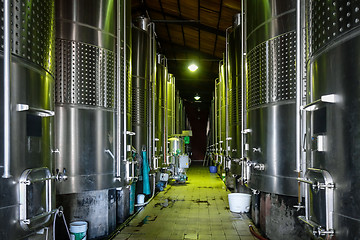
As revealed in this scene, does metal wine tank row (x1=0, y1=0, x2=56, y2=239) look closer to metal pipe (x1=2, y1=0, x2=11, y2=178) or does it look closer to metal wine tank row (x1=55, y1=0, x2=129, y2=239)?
metal pipe (x1=2, y1=0, x2=11, y2=178)

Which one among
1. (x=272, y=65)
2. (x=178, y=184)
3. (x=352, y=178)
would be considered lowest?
(x=178, y=184)

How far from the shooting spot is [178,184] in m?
13.3

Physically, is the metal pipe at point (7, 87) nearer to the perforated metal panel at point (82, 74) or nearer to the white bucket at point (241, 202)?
the perforated metal panel at point (82, 74)

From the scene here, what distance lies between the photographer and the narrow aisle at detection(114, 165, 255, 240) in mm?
5734

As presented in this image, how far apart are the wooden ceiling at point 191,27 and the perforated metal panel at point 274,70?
5.03 meters

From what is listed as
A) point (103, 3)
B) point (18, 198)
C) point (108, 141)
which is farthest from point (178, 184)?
point (18, 198)

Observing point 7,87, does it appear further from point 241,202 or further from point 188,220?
point 241,202

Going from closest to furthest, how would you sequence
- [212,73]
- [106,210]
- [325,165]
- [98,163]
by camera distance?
[325,165], [98,163], [106,210], [212,73]

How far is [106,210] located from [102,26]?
295cm

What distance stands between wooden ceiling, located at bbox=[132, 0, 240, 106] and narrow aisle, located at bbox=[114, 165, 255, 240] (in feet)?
17.4

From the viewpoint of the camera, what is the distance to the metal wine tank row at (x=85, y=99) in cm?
471

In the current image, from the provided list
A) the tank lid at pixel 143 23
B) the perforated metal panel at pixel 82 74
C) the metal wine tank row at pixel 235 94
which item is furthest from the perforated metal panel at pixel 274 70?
the tank lid at pixel 143 23

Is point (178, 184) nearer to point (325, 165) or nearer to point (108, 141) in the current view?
point (108, 141)

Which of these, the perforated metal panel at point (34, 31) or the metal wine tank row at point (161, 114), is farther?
the metal wine tank row at point (161, 114)
